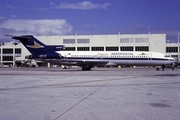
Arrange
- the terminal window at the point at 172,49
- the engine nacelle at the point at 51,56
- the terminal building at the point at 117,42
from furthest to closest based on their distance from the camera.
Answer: the terminal window at the point at 172,49 < the terminal building at the point at 117,42 < the engine nacelle at the point at 51,56

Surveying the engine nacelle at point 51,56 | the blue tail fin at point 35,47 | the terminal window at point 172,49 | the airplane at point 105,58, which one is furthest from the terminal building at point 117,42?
the engine nacelle at point 51,56

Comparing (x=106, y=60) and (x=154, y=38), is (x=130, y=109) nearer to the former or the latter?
(x=106, y=60)

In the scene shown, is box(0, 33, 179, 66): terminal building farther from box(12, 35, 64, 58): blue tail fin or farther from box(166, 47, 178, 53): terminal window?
box(12, 35, 64, 58): blue tail fin

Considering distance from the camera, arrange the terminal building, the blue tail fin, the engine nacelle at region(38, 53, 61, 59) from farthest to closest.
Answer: the terminal building
the blue tail fin
the engine nacelle at region(38, 53, 61, 59)

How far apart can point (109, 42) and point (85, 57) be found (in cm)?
3650

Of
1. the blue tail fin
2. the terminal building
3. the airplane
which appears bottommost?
the airplane

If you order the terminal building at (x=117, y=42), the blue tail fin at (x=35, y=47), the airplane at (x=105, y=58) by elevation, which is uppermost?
the terminal building at (x=117, y=42)

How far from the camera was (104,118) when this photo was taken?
799cm

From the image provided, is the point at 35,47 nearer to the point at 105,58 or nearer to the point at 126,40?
the point at 105,58

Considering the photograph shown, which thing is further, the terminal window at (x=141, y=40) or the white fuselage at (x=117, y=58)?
the terminal window at (x=141, y=40)

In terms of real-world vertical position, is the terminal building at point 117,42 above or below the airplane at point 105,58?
above

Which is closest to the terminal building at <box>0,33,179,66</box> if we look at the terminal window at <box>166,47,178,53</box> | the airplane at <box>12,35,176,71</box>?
the terminal window at <box>166,47,178,53</box>

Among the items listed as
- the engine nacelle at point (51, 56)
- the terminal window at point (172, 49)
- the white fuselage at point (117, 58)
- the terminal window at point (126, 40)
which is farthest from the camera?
the terminal window at point (172, 49)

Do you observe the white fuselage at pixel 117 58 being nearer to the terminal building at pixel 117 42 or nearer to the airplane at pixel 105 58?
the airplane at pixel 105 58
